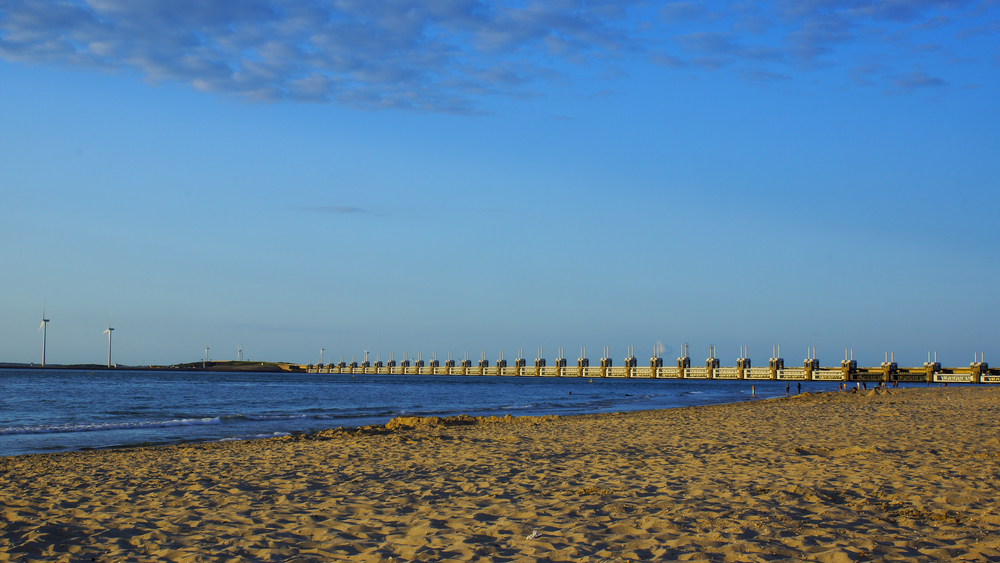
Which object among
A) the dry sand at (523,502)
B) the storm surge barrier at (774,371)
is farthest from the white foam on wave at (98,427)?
the storm surge barrier at (774,371)

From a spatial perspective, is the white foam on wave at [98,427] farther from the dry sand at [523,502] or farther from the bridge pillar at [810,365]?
the bridge pillar at [810,365]

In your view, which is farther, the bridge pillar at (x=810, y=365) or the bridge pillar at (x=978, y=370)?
the bridge pillar at (x=810, y=365)

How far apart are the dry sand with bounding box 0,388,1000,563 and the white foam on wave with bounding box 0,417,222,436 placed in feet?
32.8

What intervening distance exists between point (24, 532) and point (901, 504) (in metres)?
10.2

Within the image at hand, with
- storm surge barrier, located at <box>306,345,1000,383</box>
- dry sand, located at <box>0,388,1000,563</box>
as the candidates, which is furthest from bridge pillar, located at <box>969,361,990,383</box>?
dry sand, located at <box>0,388,1000,563</box>

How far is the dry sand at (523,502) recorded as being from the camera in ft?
22.4

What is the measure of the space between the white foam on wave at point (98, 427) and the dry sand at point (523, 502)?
9995 millimetres

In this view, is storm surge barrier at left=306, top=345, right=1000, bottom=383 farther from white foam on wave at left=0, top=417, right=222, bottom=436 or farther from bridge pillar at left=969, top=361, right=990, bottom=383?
white foam on wave at left=0, top=417, right=222, bottom=436

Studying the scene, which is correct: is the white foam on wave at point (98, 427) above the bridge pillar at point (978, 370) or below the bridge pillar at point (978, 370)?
above

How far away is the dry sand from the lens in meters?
6.82

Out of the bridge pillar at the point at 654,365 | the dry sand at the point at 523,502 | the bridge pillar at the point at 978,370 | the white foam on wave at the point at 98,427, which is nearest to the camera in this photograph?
the dry sand at the point at 523,502

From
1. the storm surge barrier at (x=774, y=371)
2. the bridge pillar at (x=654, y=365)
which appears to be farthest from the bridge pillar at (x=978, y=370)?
the bridge pillar at (x=654, y=365)

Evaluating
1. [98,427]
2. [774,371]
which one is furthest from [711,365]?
[98,427]

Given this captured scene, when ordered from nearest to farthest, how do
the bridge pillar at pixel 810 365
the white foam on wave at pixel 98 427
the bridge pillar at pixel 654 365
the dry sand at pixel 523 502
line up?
the dry sand at pixel 523 502 → the white foam on wave at pixel 98 427 → the bridge pillar at pixel 810 365 → the bridge pillar at pixel 654 365
